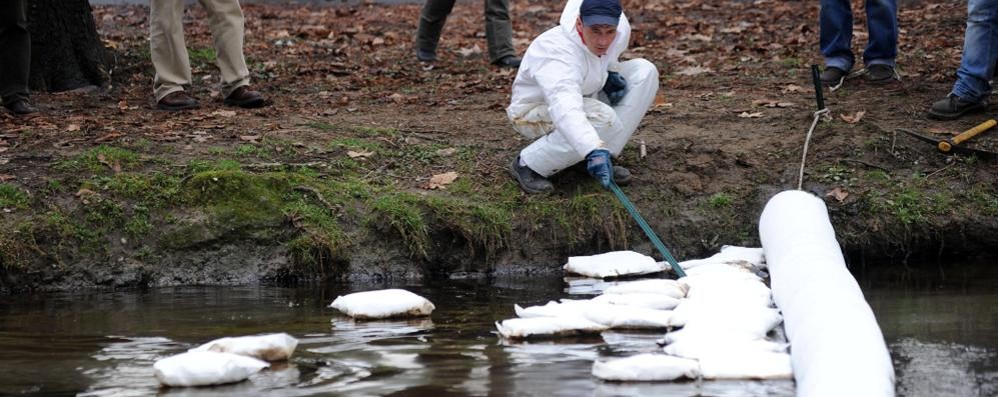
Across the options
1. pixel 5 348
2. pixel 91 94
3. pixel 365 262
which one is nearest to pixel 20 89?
pixel 91 94

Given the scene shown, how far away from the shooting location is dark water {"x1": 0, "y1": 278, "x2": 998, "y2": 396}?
14.0 feet


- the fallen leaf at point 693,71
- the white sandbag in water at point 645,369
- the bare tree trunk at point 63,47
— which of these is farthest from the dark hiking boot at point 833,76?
the bare tree trunk at point 63,47

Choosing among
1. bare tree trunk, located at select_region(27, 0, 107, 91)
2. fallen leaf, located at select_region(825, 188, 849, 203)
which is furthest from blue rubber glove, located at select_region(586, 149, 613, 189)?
bare tree trunk, located at select_region(27, 0, 107, 91)

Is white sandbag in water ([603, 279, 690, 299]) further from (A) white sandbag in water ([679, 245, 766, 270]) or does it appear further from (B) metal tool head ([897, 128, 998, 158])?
(B) metal tool head ([897, 128, 998, 158])

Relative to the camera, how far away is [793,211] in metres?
6.18

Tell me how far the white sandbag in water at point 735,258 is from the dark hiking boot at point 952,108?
1.93 metres

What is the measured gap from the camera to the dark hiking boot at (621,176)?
7.11 m

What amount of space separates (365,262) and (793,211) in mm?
2336

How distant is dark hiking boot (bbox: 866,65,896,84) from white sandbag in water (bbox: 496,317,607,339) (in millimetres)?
4378

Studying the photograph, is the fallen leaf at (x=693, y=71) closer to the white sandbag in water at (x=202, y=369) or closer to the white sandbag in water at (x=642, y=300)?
the white sandbag in water at (x=642, y=300)

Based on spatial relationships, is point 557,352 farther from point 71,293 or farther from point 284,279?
point 71,293

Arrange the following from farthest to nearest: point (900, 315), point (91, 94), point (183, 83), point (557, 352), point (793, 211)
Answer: point (91, 94), point (183, 83), point (793, 211), point (900, 315), point (557, 352)

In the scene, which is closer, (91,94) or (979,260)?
(979,260)

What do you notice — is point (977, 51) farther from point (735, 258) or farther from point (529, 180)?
point (529, 180)
